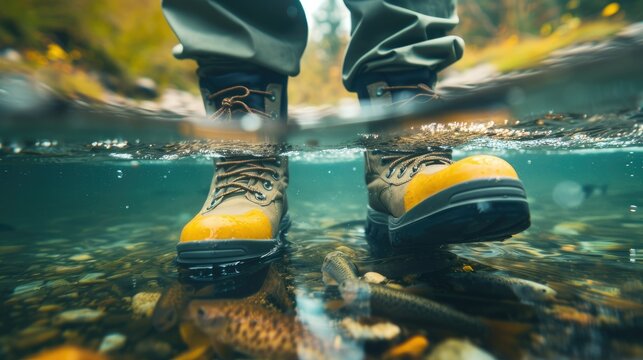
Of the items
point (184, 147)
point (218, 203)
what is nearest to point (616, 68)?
point (218, 203)

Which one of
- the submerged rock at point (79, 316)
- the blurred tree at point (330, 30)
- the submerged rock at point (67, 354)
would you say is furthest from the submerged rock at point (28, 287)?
the blurred tree at point (330, 30)

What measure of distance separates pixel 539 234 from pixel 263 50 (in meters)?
2.75

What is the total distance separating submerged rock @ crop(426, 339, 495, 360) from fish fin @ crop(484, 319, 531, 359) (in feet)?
0.15

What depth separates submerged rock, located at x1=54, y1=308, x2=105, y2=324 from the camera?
1.12 m

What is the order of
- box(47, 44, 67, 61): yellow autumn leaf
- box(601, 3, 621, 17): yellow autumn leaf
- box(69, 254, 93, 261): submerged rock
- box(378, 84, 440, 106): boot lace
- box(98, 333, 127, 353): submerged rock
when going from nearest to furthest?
box(98, 333, 127, 353): submerged rock → box(601, 3, 621, 17): yellow autumn leaf → box(378, 84, 440, 106): boot lace → box(69, 254, 93, 261): submerged rock → box(47, 44, 67, 61): yellow autumn leaf

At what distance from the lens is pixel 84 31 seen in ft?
28.3

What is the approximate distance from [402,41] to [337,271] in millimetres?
1435

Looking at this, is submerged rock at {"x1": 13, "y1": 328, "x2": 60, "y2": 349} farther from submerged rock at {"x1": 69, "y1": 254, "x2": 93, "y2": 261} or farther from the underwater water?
submerged rock at {"x1": 69, "y1": 254, "x2": 93, "y2": 261}

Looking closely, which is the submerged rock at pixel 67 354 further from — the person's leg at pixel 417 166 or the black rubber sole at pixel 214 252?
the person's leg at pixel 417 166

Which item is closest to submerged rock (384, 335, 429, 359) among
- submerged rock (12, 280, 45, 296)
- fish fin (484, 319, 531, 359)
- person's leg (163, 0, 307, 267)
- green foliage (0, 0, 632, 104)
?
fish fin (484, 319, 531, 359)

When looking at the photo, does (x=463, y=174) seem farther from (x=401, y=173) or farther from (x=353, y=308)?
(x=353, y=308)

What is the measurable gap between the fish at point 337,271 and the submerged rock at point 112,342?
0.74m

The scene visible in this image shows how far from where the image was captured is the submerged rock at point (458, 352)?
0.80m

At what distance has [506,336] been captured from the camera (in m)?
0.88
